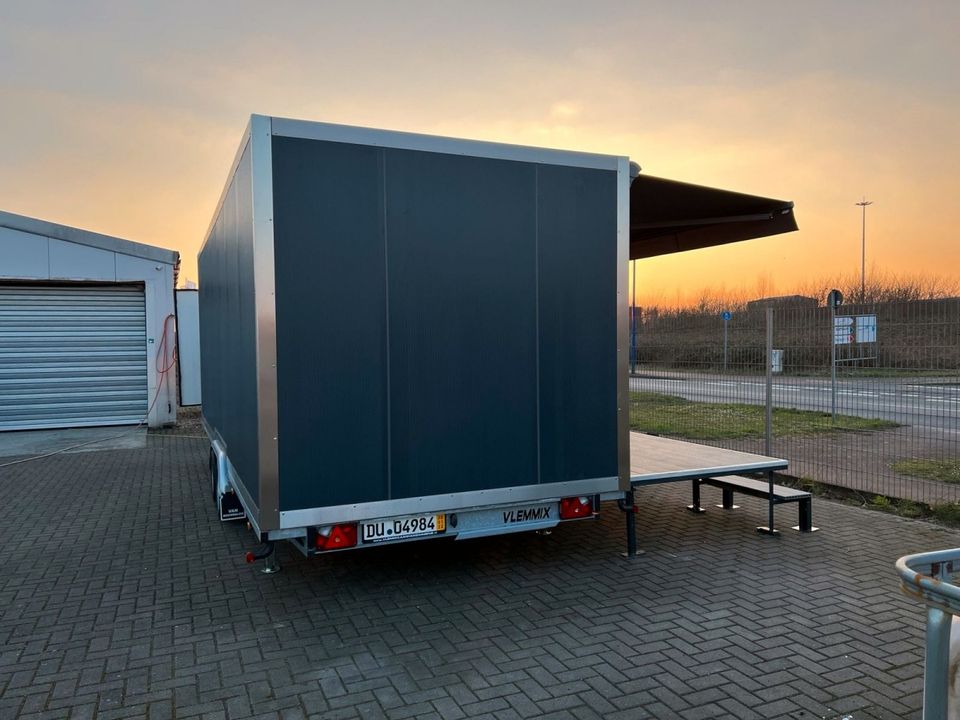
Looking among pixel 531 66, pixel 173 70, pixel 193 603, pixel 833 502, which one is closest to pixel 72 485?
pixel 193 603

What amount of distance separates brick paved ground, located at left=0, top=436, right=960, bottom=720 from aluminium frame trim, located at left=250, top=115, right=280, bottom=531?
0.92 metres

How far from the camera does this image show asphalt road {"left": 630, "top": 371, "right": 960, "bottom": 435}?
6281mm

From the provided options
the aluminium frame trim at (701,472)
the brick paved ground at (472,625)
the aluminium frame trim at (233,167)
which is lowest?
the brick paved ground at (472,625)

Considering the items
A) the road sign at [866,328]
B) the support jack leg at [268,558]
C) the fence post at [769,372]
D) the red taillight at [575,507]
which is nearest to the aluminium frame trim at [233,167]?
the support jack leg at [268,558]

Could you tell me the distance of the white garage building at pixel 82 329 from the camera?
13094 millimetres

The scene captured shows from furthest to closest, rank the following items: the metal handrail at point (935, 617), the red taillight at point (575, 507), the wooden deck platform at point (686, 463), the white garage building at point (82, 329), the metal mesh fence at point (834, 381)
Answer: the white garage building at point (82, 329), the metal mesh fence at point (834, 381), the wooden deck platform at point (686, 463), the red taillight at point (575, 507), the metal handrail at point (935, 617)

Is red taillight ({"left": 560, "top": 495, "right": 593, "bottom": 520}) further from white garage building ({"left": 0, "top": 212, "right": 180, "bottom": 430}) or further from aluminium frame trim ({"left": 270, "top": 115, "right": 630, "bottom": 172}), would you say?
white garage building ({"left": 0, "top": 212, "right": 180, "bottom": 430})

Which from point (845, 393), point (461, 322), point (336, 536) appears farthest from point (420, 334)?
point (845, 393)

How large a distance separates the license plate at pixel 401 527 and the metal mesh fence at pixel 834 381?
12.5ft

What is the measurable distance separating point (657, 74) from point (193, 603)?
8196mm

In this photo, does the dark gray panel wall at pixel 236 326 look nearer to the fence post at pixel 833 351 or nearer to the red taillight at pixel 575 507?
the red taillight at pixel 575 507

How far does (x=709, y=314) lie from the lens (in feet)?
25.1

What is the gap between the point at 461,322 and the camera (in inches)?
177

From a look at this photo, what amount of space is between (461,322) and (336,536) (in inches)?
62.7
